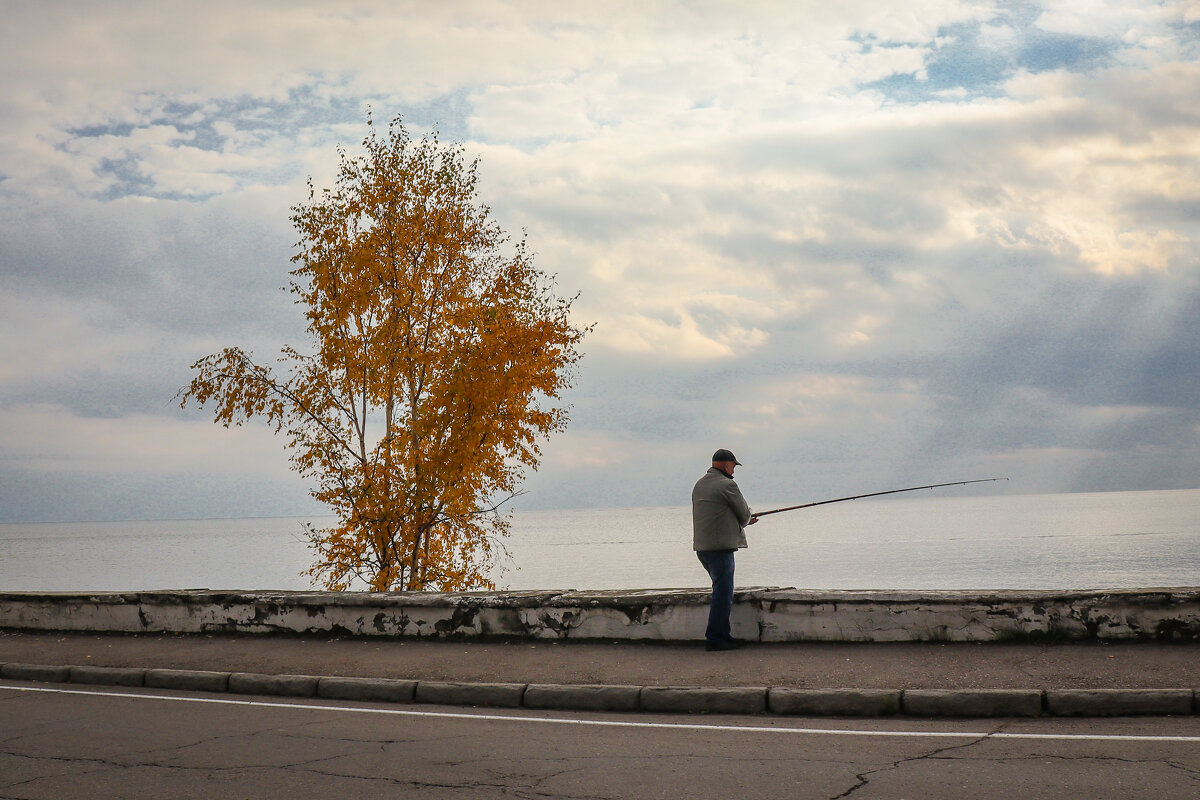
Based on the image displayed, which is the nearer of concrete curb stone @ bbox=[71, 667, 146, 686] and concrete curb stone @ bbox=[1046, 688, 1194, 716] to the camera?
concrete curb stone @ bbox=[1046, 688, 1194, 716]

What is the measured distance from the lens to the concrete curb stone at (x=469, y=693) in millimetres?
8617

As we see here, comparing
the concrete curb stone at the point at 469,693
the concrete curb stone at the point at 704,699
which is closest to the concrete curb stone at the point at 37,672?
the concrete curb stone at the point at 469,693

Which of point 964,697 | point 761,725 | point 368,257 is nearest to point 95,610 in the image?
point 368,257

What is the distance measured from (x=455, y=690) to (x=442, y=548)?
390 inches

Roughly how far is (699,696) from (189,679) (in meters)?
5.29

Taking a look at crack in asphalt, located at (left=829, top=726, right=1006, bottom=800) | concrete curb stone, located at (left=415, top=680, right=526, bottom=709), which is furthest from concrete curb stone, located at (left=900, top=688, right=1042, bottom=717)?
concrete curb stone, located at (left=415, top=680, right=526, bottom=709)

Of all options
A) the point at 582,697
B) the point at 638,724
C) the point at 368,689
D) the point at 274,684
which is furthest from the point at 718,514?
the point at 274,684

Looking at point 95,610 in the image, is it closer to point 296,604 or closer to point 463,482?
point 296,604

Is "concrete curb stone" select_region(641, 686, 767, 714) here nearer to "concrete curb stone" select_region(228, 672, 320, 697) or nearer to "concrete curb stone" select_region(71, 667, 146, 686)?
"concrete curb stone" select_region(228, 672, 320, 697)

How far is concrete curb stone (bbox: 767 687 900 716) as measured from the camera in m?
7.59

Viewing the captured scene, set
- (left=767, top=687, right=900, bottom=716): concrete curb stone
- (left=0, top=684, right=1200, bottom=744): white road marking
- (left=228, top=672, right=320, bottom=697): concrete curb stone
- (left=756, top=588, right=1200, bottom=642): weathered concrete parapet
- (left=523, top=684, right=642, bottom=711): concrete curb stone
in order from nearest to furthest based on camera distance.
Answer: (left=0, top=684, right=1200, bottom=744): white road marking < (left=767, top=687, right=900, bottom=716): concrete curb stone < (left=523, top=684, right=642, bottom=711): concrete curb stone < (left=756, top=588, right=1200, bottom=642): weathered concrete parapet < (left=228, top=672, right=320, bottom=697): concrete curb stone

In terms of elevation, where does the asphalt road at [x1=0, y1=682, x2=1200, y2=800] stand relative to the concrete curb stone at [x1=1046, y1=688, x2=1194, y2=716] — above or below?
below

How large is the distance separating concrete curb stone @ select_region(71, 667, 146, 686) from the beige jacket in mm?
5893

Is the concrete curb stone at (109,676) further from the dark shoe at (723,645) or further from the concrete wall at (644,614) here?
the dark shoe at (723,645)
